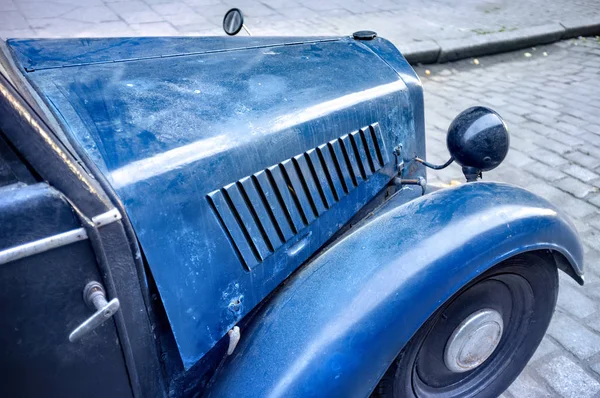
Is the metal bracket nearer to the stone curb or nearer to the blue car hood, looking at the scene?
the blue car hood

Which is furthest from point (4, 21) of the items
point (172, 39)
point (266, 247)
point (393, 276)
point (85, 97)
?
point (393, 276)

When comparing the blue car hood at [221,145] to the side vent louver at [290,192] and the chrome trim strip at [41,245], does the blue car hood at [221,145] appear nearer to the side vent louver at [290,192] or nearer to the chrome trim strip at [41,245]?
the side vent louver at [290,192]

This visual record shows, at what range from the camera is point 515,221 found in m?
1.80

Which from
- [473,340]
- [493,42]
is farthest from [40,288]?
[493,42]

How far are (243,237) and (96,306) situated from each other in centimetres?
56

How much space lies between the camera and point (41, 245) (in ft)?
3.52

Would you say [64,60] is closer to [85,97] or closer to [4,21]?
[85,97]

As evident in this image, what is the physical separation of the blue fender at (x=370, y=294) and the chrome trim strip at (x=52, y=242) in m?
0.63

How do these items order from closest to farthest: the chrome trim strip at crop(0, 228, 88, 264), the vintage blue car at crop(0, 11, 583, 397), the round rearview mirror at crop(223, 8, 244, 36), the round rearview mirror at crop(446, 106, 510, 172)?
the chrome trim strip at crop(0, 228, 88, 264), the vintage blue car at crop(0, 11, 583, 397), the round rearview mirror at crop(446, 106, 510, 172), the round rearview mirror at crop(223, 8, 244, 36)

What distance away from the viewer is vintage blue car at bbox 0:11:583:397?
3.74ft

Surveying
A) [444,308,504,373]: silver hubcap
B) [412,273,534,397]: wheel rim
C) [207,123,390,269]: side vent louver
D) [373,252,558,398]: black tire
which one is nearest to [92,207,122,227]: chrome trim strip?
[207,123,390,269]: side vent louver

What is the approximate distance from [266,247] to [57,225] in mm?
733

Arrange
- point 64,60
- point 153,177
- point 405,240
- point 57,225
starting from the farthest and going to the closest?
point 64,60 → point 405,240 → point 153,177 → point 57,225

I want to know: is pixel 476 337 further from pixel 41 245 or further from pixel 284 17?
pixel 284 17
